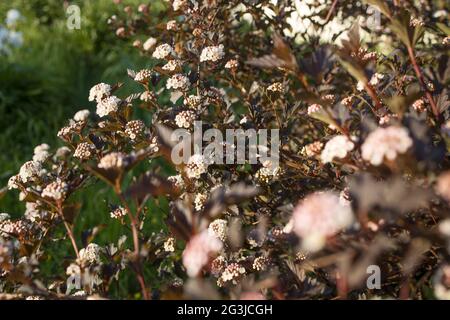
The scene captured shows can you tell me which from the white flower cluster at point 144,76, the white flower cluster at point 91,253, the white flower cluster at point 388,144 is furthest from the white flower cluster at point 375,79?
the white flower cluster at point 91,253

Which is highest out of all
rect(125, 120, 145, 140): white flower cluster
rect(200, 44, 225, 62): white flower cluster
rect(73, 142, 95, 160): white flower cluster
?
rect(200, 44, 225, 62): white flower cluster

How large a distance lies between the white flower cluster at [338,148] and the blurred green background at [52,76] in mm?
1713

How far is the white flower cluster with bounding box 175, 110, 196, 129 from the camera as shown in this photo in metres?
1.45

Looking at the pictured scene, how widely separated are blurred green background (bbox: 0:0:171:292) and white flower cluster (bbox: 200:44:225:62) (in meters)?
1.21

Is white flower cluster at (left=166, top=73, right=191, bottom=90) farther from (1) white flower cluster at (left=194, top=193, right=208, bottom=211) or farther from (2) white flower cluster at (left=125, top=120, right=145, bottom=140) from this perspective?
(1) white flower cluster at (left=194, top=193, right=208, bottom=211)

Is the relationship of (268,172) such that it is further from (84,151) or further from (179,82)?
(84,151)

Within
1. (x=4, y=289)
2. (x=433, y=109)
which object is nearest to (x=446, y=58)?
(x=433, y=109)

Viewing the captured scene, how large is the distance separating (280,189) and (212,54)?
16.4 inches

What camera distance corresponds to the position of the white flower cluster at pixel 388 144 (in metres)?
0.83

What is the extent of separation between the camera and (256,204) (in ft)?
4.98

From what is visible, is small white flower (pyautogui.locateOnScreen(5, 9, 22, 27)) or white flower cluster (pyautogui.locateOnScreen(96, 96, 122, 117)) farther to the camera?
small white flower (pyautogui.locateOnScreen(5, 9, 22, 27))

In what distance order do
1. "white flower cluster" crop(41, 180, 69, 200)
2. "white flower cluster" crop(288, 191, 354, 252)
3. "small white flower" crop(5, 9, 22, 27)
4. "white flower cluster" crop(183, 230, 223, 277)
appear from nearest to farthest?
"white flower cluster" crop(288, 191, 354, 252)
"white flower cluster" crop(183, 230, 223, 277)
"white flower cluster" crop(41, 180, 69, 200)
"small white flower" crop(5, 9, 22, 27)

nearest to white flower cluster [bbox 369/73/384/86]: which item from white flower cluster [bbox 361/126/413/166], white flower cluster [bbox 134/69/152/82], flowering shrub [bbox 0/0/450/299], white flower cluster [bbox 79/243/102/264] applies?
flowering shrub [bbox 0/0/450/299]

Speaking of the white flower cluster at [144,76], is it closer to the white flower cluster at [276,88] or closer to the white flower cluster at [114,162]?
the white flower cluster at [276,88]
